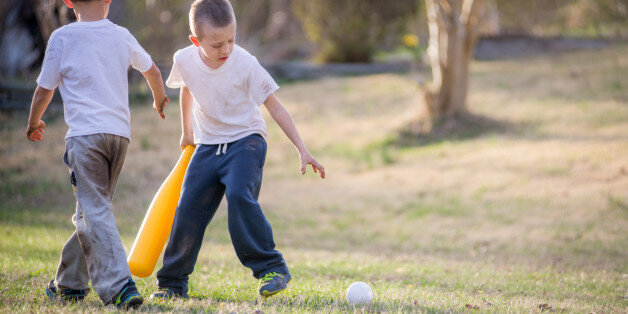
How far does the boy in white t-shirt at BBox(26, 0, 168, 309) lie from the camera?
3.40 m

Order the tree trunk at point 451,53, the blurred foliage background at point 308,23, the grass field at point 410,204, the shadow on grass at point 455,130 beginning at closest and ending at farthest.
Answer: the grass field at point 410,204, the shadow on grass at point 455,130, the tree trunk at point 451,53, the blurred foliage background at point 308,23

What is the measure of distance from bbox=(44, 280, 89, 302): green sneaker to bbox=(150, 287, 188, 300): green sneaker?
16.4 inches

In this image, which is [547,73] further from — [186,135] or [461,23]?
[186,135]

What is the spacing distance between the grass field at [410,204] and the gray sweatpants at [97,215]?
0.74 feet

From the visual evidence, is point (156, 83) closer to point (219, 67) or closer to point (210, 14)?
point (219, 67)

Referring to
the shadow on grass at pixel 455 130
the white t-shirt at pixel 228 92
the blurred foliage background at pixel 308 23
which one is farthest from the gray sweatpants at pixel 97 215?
the shadow on grass at pixel 455 130

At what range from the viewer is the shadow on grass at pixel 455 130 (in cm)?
1219

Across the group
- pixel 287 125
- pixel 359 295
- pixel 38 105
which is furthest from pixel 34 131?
pixel 359 295

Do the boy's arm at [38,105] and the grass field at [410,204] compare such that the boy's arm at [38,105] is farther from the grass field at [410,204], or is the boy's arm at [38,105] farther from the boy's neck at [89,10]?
the grass field at [410,204]

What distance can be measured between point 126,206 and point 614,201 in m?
6.42

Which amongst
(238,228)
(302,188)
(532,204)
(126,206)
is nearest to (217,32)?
(238,228)

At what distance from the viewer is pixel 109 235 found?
343 centimetres

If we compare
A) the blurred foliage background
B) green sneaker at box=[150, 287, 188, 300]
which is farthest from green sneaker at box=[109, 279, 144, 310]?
the blurred foliage background

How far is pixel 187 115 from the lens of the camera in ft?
13.4
